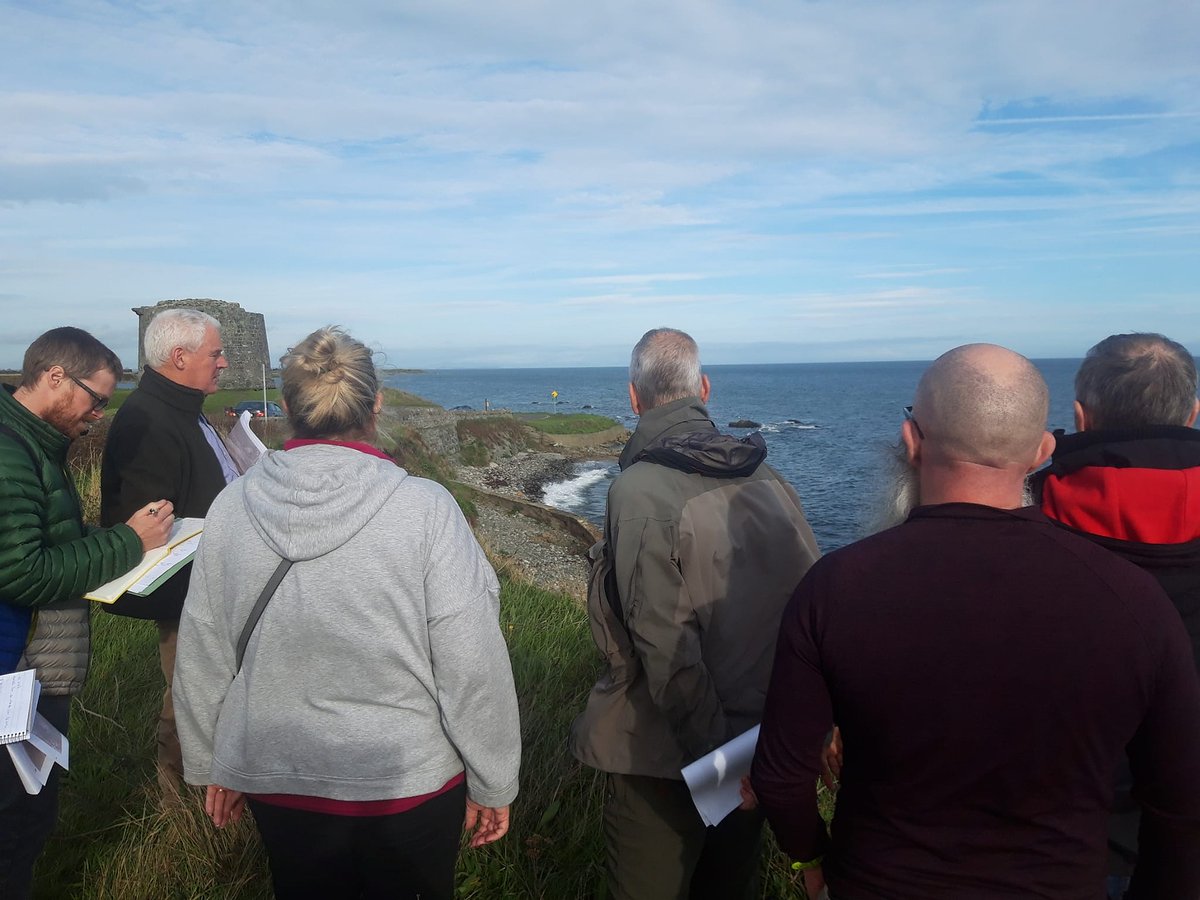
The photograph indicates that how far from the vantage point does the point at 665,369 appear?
2.97m

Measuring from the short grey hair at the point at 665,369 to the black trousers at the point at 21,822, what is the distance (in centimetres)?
228

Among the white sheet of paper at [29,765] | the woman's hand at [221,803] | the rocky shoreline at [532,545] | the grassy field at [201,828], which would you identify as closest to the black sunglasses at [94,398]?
the white sheet of paper at [29,765]

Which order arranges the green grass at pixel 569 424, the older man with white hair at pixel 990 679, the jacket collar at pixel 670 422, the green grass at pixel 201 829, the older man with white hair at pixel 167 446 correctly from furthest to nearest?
the green grass at pixel 569 424 < the older man with white hair at pixel 167 446 < the green grass at pixel 201 829 < the jacket collar at pixel 670 422 < the older man with white hair at pixel 990 679

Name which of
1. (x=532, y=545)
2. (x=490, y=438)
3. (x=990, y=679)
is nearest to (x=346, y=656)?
(x=990, y=679)

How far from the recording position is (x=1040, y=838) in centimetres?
173

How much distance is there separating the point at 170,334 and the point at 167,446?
513mm

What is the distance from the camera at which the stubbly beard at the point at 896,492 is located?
200 cm

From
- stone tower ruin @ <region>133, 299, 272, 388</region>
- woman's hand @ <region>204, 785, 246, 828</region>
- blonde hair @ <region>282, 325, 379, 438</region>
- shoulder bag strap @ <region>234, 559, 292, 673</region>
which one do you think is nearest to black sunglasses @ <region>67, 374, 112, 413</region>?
blonde hair @ <region>282, 325, 379, 438</region>

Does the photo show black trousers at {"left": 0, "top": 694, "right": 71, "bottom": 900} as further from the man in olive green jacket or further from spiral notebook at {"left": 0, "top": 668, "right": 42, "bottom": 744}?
the man in olive green jacket

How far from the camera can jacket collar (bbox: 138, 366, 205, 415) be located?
3.80 m

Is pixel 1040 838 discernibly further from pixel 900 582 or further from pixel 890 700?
pixel 900 582

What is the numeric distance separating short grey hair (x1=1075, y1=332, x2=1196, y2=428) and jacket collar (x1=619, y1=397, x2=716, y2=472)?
3.95ft

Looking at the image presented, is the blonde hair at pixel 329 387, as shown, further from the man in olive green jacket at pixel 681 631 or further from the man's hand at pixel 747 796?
the man's hand at pixel 747 796

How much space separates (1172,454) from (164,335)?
393 cm
